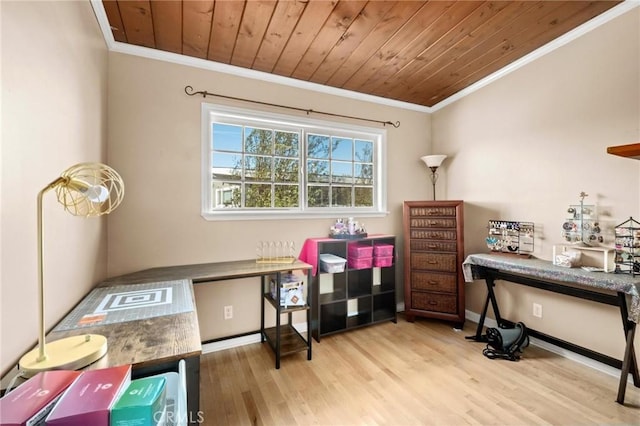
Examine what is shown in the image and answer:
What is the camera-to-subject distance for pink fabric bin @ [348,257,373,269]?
278cm

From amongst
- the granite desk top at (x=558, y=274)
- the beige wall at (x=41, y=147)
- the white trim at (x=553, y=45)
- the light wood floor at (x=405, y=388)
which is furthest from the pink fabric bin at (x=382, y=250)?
the beige wall at (x=41, y=147)

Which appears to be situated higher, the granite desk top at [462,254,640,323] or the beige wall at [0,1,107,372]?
the beige wall at [0,1,107,372]

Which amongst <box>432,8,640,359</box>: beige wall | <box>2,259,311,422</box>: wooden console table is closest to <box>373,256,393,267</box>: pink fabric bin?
<box>432,8,640,359</box>: beige wall

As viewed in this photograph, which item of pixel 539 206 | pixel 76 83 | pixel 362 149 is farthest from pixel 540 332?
pixel 76 83

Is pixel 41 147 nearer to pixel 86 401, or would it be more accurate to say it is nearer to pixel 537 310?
pixel 86 401

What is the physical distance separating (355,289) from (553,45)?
2.81 metres

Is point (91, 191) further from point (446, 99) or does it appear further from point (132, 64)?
point (446, 99)

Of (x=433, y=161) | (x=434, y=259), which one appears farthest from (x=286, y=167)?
(x=434, y=259)

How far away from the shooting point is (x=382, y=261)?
2895 millimetres

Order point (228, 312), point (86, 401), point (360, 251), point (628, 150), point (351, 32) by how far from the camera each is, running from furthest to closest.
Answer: point (360, 251) < point (228, 312) < point (351, 32) < point (628, 150) < point (86, 401)

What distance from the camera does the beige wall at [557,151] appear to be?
1.96m

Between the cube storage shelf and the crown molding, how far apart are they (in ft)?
5.27

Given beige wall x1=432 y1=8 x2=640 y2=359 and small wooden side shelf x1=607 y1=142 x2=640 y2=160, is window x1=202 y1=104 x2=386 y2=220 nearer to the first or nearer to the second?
beige wall x1=432 y1=8 x2=640 y2=359

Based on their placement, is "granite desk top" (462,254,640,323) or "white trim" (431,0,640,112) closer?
"granite desk top" (462,254,640,323)
